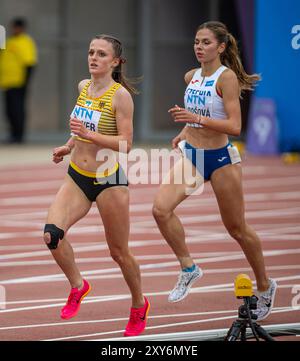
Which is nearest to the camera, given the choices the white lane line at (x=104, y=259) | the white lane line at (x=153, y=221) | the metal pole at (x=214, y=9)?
the white lane line at (x=104, y=259)

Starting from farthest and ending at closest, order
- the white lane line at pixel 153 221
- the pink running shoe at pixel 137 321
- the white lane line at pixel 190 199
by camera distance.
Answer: the white lane line at pixel 190 199 < the white lane line at pixel 153 221 < the pink running shoe at pixel 137 321

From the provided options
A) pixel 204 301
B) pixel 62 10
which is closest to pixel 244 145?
pixel 62 10

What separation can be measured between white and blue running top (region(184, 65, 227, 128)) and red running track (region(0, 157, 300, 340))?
184 cm

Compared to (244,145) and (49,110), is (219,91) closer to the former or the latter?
(244,145)

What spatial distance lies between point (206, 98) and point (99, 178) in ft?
4.16

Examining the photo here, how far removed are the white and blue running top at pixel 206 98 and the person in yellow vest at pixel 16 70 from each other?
16.6 m

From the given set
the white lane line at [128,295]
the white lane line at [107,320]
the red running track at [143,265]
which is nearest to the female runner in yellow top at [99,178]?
the white lane line at [107,320]

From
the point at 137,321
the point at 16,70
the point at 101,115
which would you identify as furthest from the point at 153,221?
the point at 16,70

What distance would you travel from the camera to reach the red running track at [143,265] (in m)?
10.5

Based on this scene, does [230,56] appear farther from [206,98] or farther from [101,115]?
[101,115]

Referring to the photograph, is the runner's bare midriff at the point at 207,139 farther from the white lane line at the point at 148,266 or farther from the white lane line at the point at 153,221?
the white lane line at the point at 153,221

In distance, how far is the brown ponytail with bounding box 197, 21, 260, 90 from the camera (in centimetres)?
1046

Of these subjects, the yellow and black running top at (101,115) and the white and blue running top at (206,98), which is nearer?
the yellow and black running top at (101,115)

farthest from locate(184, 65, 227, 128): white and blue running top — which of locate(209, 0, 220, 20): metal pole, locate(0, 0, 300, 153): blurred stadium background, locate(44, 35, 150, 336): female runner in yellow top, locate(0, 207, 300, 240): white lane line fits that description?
locate(209, 0, 220, 20): metal pole
